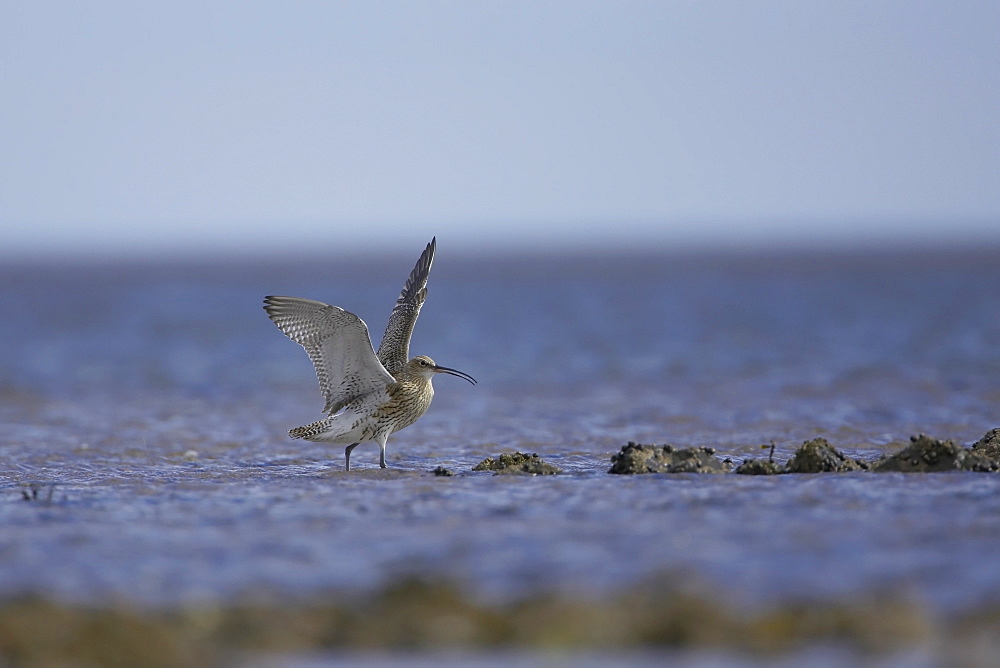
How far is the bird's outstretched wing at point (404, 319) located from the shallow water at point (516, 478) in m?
1.00

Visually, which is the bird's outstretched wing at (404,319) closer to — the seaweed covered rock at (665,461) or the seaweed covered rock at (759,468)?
the seaweed covered rock at (665,461)

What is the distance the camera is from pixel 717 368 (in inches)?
991

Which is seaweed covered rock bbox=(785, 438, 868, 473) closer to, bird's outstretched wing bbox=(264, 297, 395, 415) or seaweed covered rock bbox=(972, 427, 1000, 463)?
seaweed covered rock bbox=(972, 427, 1000, 463)

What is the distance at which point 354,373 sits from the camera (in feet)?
42.6

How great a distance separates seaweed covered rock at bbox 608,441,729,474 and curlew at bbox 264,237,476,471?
8.53ft

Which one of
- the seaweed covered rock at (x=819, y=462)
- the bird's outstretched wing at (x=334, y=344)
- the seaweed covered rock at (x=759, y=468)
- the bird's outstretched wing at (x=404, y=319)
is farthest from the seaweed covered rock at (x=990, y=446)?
the bird's outstretched wing at (x=404, y=319)

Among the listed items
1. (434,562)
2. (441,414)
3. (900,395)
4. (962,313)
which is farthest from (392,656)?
(962,313)

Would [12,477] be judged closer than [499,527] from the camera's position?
No

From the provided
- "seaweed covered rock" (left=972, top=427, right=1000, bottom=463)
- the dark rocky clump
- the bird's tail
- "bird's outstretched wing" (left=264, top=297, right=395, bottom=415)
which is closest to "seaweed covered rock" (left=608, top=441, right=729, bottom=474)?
the dark rocky clump

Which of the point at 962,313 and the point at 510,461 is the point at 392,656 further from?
the point at 962,313

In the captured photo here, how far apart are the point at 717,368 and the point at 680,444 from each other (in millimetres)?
10968

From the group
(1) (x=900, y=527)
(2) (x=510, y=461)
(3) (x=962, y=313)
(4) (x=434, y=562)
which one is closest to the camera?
(4) (x=434, y=562)

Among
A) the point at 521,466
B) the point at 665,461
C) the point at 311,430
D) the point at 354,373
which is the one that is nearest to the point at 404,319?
the point at 354,373

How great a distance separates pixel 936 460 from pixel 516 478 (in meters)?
3.24
